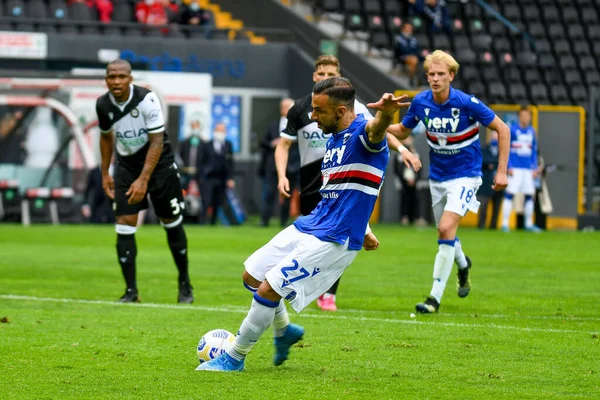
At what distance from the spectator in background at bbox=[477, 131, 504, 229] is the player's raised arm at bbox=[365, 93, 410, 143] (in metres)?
18.8

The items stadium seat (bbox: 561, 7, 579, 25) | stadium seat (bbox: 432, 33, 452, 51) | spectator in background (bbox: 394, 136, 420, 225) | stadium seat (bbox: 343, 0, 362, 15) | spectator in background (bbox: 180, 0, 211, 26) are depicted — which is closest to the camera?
spectator in background (bbox: 394, 136, 420, 225)

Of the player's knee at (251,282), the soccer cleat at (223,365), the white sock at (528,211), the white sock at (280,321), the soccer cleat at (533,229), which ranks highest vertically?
the player's knee at (251,282)

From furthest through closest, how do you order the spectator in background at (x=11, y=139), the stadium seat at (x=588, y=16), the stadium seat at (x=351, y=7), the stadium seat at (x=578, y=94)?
1. the stadium seat at (x=588, y=16)
2. the stadium seat at (x=578, y=94)
3. the stadium seat at (x=351, y=7)
4. the spectator in background at (x=11, y=139)

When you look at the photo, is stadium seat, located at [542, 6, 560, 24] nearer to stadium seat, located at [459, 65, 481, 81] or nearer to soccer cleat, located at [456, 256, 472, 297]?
stadium seat, located at [459, 65, 481, 81]

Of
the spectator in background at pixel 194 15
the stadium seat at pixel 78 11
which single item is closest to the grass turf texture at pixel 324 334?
the stadium seat at pixel 78 11

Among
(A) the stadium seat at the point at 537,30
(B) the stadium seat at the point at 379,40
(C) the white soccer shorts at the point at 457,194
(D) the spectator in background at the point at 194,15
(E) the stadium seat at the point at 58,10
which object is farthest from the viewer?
(A) the stadium seat at the point at 537,30

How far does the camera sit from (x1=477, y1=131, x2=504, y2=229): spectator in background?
83.5 feet

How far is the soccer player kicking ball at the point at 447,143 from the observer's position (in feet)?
33.9

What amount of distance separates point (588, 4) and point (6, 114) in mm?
17453

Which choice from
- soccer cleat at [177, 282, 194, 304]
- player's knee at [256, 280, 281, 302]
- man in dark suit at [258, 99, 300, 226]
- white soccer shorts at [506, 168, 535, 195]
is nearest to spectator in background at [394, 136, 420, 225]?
white soccer shorts at [506, 168, 535, 195]

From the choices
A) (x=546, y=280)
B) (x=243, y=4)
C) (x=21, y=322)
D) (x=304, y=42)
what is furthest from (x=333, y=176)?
(x=243, y=4)

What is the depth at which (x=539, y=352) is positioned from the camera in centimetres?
804

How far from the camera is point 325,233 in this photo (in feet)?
22.9

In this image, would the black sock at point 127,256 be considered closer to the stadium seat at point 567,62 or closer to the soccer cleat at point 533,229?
the soccer cleat at point 533,229
